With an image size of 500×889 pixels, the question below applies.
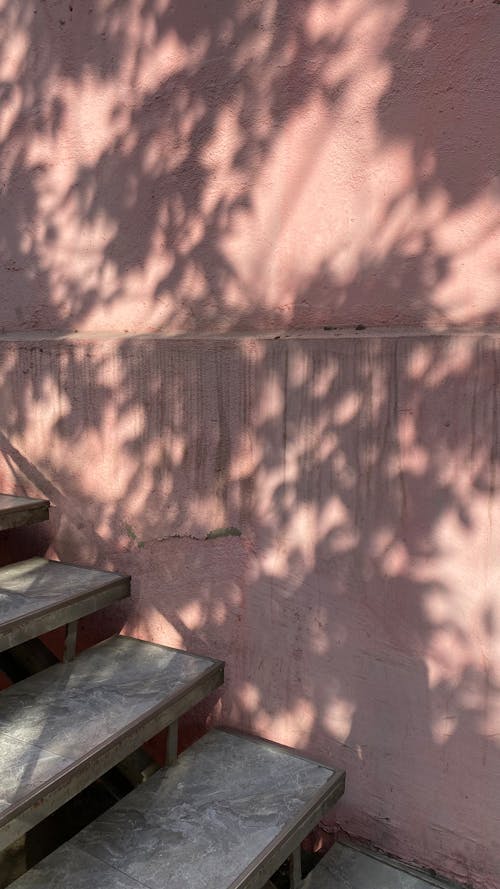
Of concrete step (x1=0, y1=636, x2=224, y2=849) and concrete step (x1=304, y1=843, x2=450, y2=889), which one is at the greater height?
concrete step (x1=0, y1=636, x2=224, y2=849)

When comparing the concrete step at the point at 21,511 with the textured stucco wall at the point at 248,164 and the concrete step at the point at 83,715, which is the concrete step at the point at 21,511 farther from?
the textured stucco wall at the point at 248,164

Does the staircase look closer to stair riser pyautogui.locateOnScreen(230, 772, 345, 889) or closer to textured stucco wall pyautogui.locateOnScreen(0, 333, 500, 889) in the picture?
stair riser pyautogui.locateOnScreen(230, 772, 345, 889)

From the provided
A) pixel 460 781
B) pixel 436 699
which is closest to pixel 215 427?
pixel 436 699

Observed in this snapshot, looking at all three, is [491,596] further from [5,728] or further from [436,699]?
[5,728]

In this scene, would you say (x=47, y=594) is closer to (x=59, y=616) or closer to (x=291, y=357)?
(x=59, y=616)

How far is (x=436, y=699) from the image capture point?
2275mm

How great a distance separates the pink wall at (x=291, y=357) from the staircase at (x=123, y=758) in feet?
0.66

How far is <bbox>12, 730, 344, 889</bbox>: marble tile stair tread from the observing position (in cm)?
186

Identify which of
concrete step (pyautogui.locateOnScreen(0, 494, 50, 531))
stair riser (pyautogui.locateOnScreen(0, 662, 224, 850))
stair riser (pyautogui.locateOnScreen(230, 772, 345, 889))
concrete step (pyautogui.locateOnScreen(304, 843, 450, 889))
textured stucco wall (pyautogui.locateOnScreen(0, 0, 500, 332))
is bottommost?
concrete step (pyautogui.locateOnScreen(304, 843, 450, 889))

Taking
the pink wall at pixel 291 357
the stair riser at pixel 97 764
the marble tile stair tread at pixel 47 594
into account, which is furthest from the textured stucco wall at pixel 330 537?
the stair riser at pixel 97 764

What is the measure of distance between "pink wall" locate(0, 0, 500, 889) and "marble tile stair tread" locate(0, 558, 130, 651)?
0.13 m

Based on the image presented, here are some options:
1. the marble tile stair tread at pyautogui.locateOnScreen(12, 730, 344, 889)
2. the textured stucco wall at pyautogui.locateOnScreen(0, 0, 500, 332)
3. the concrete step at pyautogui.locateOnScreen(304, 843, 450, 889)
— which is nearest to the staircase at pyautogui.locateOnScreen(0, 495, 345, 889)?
the marble tile stair tread at pyautogui.locateOnScreen(12, 730, 344, 889)

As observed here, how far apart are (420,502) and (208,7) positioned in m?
2.04

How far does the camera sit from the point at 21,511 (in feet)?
9.70
